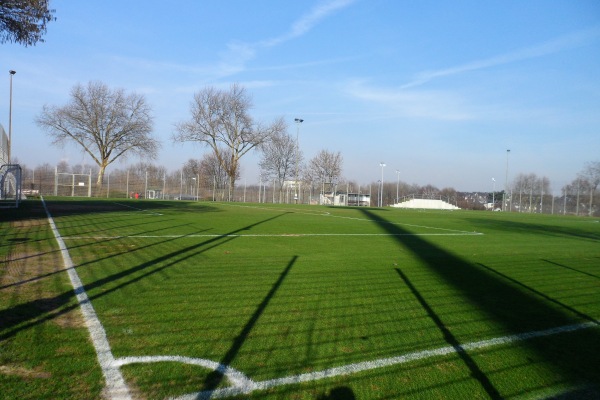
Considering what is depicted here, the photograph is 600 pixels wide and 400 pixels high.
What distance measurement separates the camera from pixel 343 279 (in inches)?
274

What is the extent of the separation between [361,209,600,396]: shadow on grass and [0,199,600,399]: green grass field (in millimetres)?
24

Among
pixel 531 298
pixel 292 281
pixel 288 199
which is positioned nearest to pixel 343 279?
pixel 292 281

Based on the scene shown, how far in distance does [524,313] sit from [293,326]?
3.13 m

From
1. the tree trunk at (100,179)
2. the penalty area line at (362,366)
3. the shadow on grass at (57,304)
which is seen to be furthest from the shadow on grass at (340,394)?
the tree trunk at (100,179)

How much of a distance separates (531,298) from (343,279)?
280cm

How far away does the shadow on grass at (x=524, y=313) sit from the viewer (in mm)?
3832

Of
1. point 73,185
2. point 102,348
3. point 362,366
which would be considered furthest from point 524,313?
point 73,185

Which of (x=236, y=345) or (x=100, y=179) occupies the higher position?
(x=100, y=179)

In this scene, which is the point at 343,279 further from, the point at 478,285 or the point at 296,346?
the point at 296,346

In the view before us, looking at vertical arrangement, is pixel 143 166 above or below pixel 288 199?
above

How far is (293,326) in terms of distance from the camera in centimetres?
445

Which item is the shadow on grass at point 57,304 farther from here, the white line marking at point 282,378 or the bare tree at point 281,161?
the bare tree at point 281,161

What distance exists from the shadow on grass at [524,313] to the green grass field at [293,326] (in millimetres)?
24

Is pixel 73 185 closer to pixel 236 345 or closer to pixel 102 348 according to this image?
pixel 102 348
